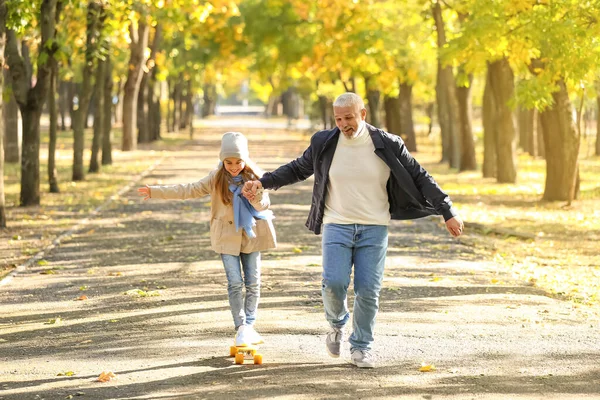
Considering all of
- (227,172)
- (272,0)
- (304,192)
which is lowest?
(304,192)

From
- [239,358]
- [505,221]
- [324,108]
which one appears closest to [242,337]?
[239,358]

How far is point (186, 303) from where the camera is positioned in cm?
1090

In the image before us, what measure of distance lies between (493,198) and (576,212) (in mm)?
3150

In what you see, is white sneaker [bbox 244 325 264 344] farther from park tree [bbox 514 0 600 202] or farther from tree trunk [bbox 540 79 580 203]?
tree trunk [bbox 540 79 580 203]

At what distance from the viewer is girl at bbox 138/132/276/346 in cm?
845

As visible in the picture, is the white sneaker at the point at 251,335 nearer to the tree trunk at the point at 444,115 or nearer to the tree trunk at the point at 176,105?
the tree trunk at the point at 444,115

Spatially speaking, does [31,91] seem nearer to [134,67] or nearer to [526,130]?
[134,67]

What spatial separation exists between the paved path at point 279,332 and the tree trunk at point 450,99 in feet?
55.6

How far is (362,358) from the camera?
7.93m

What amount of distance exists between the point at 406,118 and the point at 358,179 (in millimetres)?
39912

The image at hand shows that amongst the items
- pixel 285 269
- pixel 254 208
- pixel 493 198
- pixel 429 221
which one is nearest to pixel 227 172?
pixel 254 208

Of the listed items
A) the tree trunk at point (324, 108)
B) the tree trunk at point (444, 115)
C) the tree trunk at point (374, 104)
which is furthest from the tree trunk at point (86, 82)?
the tree trunk at point (324, 108)

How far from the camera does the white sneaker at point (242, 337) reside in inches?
326

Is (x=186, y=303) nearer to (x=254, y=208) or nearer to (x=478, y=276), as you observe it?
(x=254, y=208)
